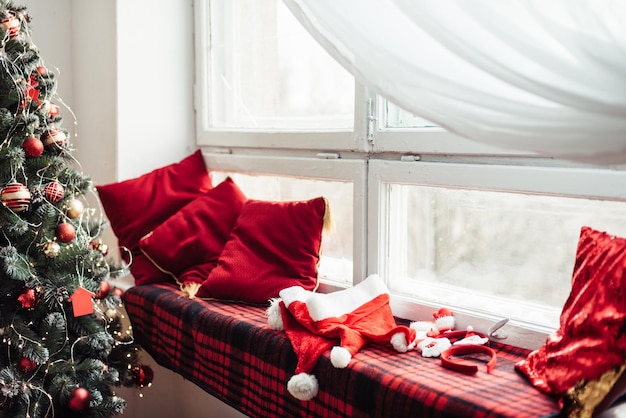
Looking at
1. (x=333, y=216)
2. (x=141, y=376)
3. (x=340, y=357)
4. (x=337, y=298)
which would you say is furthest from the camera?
(x=141, y=376)

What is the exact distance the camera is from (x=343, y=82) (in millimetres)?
2348

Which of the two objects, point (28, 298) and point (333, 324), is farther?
point (28, 298)

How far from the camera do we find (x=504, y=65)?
1365 millimetres

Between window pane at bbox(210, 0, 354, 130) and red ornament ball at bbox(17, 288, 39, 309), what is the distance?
38.4 inches

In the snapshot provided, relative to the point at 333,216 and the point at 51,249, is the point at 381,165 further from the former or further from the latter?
the point at 51,249

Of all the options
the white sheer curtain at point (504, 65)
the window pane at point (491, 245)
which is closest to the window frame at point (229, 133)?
the window pane at point (491, 245)

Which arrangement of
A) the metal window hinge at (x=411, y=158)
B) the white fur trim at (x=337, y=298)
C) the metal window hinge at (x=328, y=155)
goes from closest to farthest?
the white fur trim at (x=337, y=298) → the metal window hinge at (x=411, y=158) → the metal window hinge at (x=328, y=155)

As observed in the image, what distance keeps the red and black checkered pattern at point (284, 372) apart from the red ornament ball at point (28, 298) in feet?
1.36

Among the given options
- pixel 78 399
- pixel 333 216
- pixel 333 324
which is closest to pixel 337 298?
pixel 333 324

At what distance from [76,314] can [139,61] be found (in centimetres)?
109

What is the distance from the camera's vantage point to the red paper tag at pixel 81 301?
216 cm

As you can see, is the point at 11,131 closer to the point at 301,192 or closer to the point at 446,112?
the point at 301,192

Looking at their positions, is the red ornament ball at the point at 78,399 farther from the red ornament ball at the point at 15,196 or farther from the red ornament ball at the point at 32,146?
the red ornament ball at the point at 32,146

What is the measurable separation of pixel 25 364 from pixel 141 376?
1.58 ft
